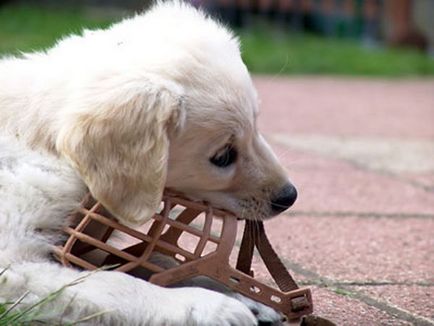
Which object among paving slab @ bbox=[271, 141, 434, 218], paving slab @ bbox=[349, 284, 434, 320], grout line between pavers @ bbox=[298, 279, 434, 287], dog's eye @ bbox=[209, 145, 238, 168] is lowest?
paving slab @ bbox=[271, 141, 434, 218]

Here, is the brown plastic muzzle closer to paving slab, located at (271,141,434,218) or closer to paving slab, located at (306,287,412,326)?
paving slab, located at (306,287,412,326)

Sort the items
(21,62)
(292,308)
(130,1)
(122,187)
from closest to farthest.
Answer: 1. (122,187)
2. (292,308)
3. (21,62)
4. (130,1)

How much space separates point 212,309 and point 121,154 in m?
0.40

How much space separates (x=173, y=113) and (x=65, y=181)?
1.01 ft

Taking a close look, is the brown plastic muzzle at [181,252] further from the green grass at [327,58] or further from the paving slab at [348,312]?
the green grass at [327,58]

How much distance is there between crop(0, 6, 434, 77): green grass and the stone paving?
913mm

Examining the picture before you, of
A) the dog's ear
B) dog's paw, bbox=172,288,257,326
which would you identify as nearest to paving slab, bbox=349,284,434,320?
dog's paw, bbox=172,288,257,326

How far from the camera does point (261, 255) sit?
2.81 meters

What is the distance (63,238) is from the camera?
8.68 feet

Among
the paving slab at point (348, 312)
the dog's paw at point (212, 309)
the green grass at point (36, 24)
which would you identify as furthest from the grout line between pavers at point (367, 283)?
the green grass at point (36, 24)

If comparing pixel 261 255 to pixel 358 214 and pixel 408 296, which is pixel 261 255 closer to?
pixel 408 296

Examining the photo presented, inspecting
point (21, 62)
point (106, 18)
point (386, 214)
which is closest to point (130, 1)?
point (106, 18)

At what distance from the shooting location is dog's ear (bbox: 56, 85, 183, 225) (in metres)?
2.50

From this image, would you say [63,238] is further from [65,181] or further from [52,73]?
[52,73]
